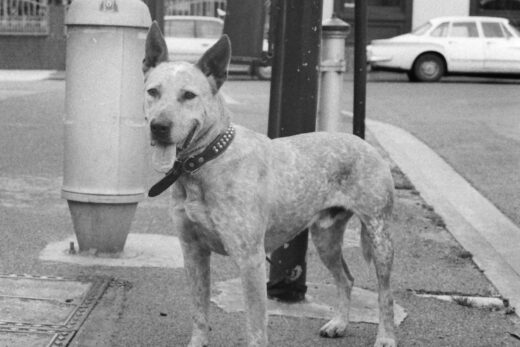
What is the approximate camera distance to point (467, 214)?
8.88m

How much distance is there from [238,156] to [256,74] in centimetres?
2208

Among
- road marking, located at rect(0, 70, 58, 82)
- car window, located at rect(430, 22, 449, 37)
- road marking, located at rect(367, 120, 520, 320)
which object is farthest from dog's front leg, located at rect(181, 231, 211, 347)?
car window, located at rect(430, 22, 449, 37)

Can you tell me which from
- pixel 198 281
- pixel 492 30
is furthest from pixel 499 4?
pixel 198 281

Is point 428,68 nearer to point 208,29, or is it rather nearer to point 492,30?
point 492,30

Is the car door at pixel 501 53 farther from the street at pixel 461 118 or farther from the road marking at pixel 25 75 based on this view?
the road marking at pixel 25 75

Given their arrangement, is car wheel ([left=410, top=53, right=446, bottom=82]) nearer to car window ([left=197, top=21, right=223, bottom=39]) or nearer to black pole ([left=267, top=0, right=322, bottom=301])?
car window ([left=197, top=21, right=223, bottom=39])

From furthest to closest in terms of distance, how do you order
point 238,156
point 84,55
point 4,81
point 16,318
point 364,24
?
point 4,81 → point 364,24 → point 84,55 → point 16,318 → point 238,156

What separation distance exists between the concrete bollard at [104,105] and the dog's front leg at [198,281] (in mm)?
1738

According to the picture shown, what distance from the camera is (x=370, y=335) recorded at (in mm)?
5551

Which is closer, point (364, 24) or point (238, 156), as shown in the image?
point (238, 156)

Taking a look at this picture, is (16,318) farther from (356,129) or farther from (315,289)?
(356,129)

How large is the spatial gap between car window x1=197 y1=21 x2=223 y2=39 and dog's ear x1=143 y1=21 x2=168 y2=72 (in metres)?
22.3

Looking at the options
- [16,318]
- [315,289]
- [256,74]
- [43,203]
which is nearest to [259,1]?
[315,289]

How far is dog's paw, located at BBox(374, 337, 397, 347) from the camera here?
524cm
